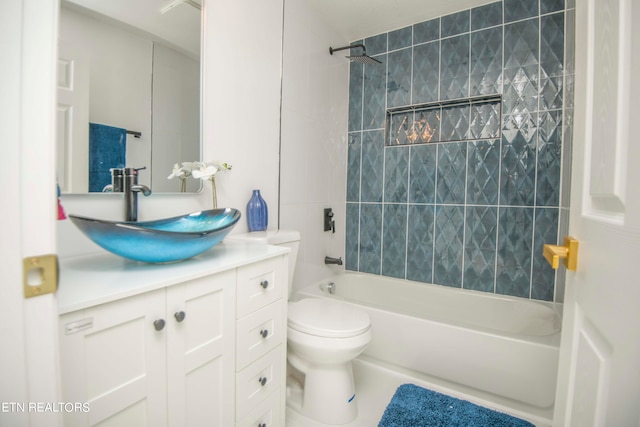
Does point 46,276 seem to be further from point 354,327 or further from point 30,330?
point 354,327

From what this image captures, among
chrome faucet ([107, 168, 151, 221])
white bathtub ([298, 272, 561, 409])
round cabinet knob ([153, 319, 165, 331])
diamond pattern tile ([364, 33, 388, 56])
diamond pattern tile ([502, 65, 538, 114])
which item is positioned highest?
diamond pattern tile ([364, 33, 388, 56])

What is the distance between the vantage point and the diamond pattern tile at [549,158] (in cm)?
197

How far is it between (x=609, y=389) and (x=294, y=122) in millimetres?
2020

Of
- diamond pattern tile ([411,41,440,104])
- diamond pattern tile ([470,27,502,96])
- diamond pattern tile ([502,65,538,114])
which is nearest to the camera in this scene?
diamond pattern tile ([502,65,538,114])

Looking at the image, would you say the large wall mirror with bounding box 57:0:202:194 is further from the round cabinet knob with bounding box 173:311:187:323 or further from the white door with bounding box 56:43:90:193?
the round cabinet knob with bounding box 173:311:187:323

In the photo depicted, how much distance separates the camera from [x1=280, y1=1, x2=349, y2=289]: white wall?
6.82 feet

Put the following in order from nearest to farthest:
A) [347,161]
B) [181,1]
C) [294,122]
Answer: [181,1] < [294,122] < [347,161]

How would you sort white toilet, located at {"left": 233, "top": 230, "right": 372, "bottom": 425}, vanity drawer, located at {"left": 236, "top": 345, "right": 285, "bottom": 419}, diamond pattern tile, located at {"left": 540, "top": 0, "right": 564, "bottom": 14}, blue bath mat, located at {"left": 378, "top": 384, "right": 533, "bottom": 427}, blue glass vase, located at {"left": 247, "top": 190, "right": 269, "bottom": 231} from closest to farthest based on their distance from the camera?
vanity drawer, located at {"left": 236, "top": 345, "right": 285, "bottom": 419}, blue bath mat, located at {"left": 378, "top": 384, "right": 533, "bottom": 427}, white toilet, located at {"left": 233, "top": 230, "right": 372, "bottom": 425}, blue glass vase, located at {"left": 247, "top": 190, "right": 269, "bottom": 231}, diamond pattern tile, located at {"left": 540, "top": 0, "right": 564, "bottom": 14}

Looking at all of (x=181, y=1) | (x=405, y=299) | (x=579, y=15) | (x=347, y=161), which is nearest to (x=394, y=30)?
(x=347, y=161)

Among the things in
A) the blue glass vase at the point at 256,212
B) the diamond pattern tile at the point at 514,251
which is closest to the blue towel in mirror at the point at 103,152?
the blue glass vase at the point at 256,212

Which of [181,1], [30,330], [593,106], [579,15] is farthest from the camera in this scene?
[181,1]

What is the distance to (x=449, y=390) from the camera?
1.64 m

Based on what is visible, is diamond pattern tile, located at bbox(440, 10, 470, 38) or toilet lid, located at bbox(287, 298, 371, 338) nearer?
toilet lid, located at bbox(287, 298, 371, 338)

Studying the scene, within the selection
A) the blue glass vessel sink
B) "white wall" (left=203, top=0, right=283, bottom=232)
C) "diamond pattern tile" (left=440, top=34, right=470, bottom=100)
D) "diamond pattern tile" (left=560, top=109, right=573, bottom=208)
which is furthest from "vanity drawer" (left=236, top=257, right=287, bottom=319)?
"diamond pattern tile" (left=440, top=34, right=470, bottom=100)
